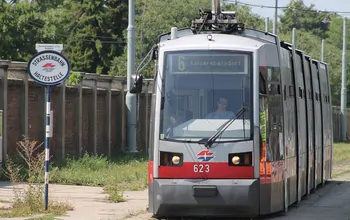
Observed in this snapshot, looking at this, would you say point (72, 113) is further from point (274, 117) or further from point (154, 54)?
point (274, 117)

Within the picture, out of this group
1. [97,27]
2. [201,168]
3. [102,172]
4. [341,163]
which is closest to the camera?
[201,168]

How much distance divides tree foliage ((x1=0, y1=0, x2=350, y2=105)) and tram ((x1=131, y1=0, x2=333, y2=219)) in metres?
34.9

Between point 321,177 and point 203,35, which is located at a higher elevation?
point 203,35

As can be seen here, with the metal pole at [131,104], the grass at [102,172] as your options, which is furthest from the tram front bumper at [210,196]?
the metal pole at [131,104]

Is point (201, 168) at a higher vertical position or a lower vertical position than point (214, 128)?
lower

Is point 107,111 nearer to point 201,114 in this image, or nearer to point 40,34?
point 201,114

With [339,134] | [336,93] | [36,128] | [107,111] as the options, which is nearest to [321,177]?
[36,128]

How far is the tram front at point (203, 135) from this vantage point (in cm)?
1492

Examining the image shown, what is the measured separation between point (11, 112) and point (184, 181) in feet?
36.3

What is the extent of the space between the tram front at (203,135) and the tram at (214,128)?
16 mm

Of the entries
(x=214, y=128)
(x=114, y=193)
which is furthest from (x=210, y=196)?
(x=114, y=193)

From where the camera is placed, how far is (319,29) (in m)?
125

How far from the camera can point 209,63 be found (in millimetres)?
15383

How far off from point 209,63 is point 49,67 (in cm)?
297
